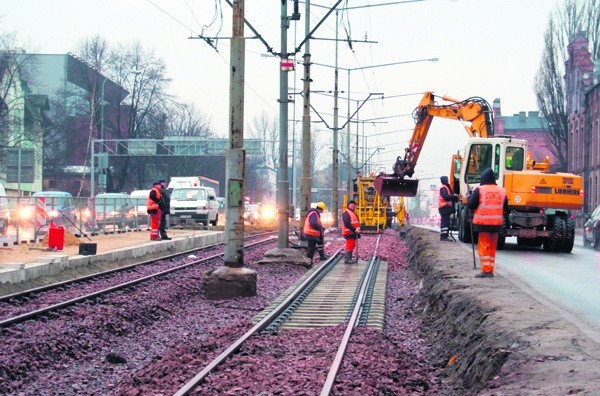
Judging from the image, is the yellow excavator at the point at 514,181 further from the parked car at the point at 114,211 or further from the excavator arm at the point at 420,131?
the parked car at the point at 114,211

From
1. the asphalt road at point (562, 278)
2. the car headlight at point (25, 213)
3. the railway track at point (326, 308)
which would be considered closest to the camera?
the railway track at point (326, 308)

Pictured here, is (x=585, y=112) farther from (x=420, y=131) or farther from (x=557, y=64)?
(x=420, y=131)

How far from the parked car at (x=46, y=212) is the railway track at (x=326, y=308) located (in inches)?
345

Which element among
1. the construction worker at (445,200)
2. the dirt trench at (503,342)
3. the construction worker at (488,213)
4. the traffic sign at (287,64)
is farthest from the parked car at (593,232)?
the construction worker at (488,213)

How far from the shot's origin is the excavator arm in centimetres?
3012

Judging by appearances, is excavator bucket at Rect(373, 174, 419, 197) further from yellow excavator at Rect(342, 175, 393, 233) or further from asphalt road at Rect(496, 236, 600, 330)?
yellow excavator at Rect(342, 175, 393, 233)

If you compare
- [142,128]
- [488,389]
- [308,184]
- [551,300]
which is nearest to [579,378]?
[488,389]

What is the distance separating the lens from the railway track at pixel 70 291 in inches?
524

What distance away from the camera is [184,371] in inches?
371

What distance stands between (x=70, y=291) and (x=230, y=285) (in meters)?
2.83

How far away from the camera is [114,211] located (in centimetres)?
3606

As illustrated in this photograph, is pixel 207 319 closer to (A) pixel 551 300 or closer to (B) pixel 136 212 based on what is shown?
(A) pixel 551 300

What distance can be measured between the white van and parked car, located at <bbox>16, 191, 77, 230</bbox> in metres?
13.7

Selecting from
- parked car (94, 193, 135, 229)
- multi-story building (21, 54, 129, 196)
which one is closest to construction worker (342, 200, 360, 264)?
parked car (94, 193, 135, 229)
